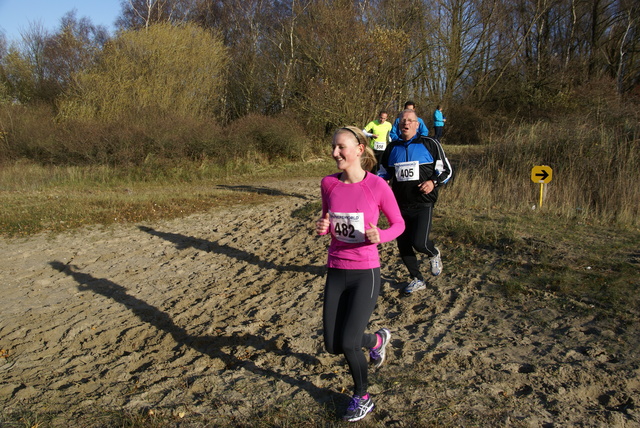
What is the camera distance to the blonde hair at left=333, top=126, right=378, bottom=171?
12.1 feet

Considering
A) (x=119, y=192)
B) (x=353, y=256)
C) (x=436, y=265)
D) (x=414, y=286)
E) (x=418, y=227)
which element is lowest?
(x=414, y=286)

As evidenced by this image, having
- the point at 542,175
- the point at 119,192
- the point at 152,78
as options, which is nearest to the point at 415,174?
the point at 542,175

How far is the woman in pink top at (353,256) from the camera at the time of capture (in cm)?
357

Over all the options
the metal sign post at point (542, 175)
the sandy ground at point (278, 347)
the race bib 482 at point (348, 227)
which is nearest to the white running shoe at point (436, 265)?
the sandy ground at point (278, 347)

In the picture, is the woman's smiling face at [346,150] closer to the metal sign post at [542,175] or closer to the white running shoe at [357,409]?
the white running shoe at [357,409]

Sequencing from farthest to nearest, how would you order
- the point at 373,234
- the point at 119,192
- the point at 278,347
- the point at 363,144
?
the point at 119,192 → the point at 278,347 → the point at 363,144 → the point at 373,234

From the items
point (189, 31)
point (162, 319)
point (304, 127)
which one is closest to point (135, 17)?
point (189, 31)

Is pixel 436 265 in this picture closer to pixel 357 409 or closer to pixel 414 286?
pixel 414 286

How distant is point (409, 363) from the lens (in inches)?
177

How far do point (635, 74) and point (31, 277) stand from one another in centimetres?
3469

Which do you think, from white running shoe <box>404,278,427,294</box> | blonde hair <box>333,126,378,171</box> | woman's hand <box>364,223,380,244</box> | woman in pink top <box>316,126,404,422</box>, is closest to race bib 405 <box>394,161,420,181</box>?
white running shoe <box>404,278,427,294</box>

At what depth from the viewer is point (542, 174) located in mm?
9758

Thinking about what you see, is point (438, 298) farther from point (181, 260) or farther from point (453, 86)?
point (453, 86)

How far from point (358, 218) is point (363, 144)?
582mm
